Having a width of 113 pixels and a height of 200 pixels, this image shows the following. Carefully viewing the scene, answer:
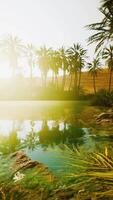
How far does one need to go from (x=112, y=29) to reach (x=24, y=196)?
8.37 meters

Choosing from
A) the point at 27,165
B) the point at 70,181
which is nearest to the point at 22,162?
the point at 27,165

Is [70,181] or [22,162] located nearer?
[70,181]

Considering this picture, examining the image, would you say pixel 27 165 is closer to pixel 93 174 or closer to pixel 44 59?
pixel 93 174

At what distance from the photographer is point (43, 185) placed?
5.66 meters

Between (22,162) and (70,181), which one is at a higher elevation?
(70,181)

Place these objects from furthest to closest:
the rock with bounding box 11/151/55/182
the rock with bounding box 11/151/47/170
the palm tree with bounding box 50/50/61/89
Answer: the palm tree with bounding box 50/50/61/89 → the rock with bounding box 11/151/47/170 → the rock with bounding box 11/151/55/182

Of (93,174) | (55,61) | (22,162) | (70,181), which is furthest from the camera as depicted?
(55,61)

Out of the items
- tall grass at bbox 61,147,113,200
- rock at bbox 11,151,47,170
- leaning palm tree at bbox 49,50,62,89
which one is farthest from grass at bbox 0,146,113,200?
leaning palm tree at bbox 49,50,62,89

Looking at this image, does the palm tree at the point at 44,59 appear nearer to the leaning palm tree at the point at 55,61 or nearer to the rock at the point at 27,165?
the leaning palm tree at the point at 55,61

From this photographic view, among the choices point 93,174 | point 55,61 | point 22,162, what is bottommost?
point 22,162

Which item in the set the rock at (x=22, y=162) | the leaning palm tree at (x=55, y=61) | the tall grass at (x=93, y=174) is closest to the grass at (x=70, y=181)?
the tall grass at (x=93, y=174)

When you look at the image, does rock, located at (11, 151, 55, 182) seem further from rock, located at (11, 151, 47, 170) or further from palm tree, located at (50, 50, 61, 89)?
palm tree, located at (50, 50, 61, 89)

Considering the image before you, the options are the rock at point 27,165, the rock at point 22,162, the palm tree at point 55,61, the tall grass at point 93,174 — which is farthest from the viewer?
the palm tree at point 55,61

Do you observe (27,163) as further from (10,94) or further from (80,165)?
(10,94)
